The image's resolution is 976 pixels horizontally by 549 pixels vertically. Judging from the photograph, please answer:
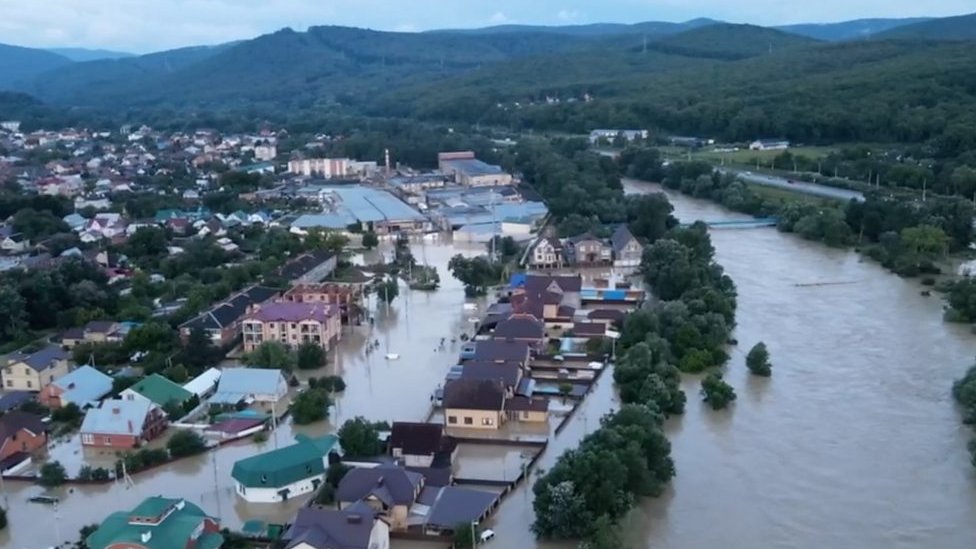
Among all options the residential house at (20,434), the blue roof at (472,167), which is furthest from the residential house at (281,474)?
the blue roof at (472,167)

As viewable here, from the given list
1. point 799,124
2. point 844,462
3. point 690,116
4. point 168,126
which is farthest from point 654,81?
point 844,462

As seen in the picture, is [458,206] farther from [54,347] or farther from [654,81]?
[654,81]

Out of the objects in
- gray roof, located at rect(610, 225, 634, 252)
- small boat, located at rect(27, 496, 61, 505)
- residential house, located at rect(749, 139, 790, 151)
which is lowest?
small boat, located at rect(27, 496, 61, 505)

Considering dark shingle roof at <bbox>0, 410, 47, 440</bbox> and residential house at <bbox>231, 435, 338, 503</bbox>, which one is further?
dark shingle roof at <bbox>0, 410, 47, 440</bbox>

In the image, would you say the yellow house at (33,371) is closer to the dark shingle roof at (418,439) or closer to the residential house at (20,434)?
the residential house at (20,434)

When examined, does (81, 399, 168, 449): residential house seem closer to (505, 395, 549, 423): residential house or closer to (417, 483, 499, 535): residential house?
(417, 483, 499, 535): residential house

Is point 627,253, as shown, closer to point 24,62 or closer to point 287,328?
point 287,328

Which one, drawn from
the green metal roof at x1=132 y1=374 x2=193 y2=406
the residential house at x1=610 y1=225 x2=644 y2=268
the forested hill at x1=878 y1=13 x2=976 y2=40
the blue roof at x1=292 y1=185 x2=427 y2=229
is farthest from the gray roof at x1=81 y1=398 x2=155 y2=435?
the forested hill at x1=878 y1=13 x2=976 y2=40
